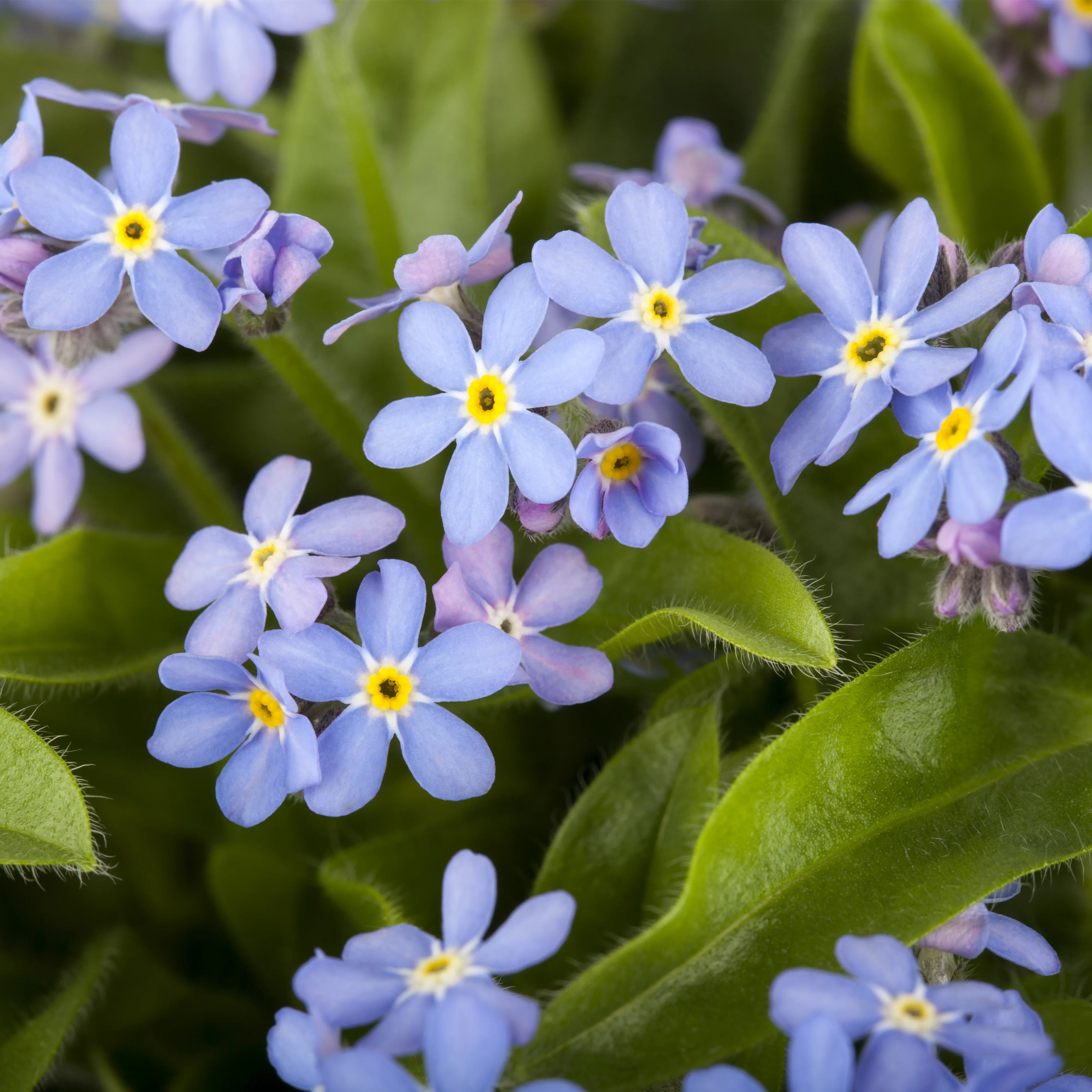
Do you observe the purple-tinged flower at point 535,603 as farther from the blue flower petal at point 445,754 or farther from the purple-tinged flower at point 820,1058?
the purple-tinged flower at point 820,1058

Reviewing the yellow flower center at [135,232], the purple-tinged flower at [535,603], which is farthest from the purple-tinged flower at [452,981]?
the yellow flower center at [135,232]

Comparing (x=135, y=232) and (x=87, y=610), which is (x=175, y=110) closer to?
(x=135, y=232)

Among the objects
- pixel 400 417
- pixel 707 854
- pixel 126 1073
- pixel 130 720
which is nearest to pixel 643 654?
pixel 707 854

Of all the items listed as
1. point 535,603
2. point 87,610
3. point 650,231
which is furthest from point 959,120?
point 87,610

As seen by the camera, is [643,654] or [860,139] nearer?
[643,654]

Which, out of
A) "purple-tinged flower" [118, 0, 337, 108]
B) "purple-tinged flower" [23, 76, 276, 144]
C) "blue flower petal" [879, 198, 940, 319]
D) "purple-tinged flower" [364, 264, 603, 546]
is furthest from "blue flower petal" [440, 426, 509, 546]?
"purple-tinged flower" [118, 0, 337, 108]

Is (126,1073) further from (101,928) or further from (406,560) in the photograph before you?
(406,560)
